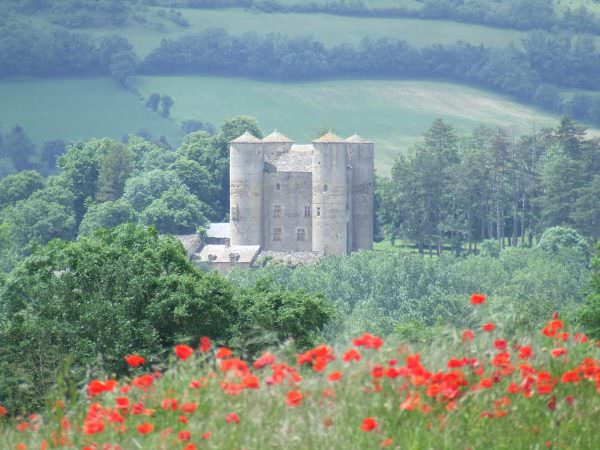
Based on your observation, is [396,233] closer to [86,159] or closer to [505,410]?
[86,159]

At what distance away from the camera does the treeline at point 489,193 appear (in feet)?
434

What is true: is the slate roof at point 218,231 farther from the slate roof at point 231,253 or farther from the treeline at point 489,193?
the treeline at point 489,193

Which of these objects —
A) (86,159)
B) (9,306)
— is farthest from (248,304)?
(86,159)

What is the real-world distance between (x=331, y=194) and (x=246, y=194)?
5.49 metres

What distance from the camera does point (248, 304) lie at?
48781 millimetres

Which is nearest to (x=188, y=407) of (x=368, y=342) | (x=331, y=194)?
(x=368, y=342)

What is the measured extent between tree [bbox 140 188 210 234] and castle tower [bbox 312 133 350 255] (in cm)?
1627

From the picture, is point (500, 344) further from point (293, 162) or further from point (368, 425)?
point (293, 162)

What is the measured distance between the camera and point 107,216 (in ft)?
419

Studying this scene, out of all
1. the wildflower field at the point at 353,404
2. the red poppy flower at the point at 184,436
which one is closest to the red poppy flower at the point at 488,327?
the wildflower field at the point at 353,404

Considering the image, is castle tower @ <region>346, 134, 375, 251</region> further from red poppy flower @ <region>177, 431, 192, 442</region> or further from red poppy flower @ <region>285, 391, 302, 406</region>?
red poppy flower @ <region>177, 431, 192, 442</region>

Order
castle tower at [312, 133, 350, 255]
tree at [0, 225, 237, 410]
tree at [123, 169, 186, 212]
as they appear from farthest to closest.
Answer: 1. tree at [123, 169, 186, 212]
2. castle tower at [312, 133, 350, 255]
3. tree at [0, 225, 237, 410]

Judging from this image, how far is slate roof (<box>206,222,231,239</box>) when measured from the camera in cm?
12050

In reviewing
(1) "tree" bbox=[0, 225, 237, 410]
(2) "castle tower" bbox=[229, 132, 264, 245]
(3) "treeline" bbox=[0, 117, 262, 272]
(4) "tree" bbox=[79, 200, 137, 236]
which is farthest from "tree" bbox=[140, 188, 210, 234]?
(1) "tree" bbox=[0, 225, 237, 410]
